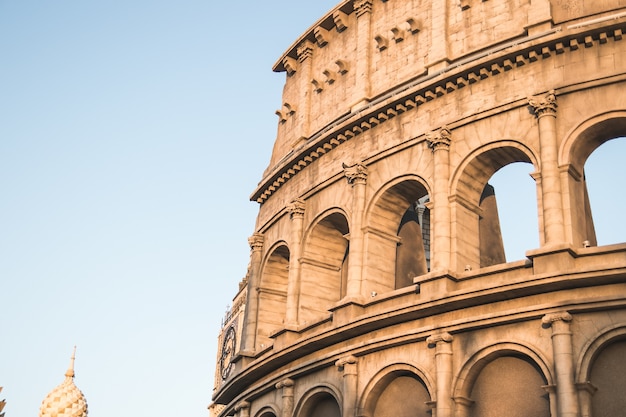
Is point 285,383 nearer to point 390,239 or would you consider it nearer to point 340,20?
point 390,239

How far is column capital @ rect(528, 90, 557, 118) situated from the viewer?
1065 inches

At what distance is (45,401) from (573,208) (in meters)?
15.5

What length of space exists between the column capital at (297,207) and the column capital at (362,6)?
7.87m

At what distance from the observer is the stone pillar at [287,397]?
30875mm

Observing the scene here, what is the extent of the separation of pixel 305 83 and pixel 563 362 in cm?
1893

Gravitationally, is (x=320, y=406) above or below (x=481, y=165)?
below

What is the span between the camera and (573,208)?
26047mm

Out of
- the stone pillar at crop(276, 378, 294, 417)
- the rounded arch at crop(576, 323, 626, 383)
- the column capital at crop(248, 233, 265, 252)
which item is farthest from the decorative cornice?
the rounded arch at crop(576, 323, 626, 383)

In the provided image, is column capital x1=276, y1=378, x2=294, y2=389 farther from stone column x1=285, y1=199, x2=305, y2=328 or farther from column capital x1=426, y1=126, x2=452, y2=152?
column capital x1=426, y1=126, x2=452, y2=152

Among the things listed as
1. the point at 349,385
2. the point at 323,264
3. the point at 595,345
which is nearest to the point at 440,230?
the point at 349,385

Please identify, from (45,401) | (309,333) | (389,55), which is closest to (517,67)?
(389,55)

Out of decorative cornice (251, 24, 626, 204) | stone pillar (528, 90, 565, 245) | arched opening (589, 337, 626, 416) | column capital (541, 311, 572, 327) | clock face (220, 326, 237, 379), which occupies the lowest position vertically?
arched opening (589, 337, 626, 416)

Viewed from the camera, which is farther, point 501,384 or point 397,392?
point 397,392

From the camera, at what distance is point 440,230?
28250 mm
